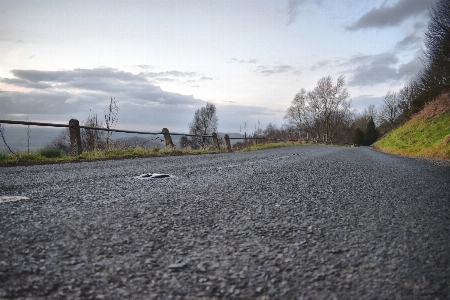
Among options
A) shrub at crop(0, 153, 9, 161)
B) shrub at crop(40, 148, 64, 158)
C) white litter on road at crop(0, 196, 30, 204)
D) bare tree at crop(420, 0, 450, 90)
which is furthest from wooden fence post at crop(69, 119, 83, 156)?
bare tree at crop(420, 0, 450, 90)

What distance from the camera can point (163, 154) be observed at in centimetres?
1052

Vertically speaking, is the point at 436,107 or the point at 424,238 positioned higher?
the point at 436,107

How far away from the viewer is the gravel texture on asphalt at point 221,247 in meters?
1.09

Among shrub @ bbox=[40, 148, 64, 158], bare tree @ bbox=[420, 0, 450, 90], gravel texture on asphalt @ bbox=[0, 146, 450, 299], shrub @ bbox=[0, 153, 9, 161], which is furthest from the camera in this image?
bare tree @ bbox=[420, 0, 450, 90]

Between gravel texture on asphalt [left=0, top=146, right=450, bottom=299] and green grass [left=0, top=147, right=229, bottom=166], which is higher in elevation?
green grass [left=0, top=147, right=229, bottom=166]

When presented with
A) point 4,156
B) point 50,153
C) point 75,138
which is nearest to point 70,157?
point 50,153

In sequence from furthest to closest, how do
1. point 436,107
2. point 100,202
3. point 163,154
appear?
1. point 436,107
2. point 163,154
3. point 100,202

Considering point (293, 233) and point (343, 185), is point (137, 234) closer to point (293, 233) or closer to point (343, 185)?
point (293, 233)

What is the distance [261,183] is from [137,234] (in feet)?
7.18

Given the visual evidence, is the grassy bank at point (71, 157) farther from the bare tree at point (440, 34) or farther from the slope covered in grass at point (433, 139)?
the bare tree at point (440, 34)

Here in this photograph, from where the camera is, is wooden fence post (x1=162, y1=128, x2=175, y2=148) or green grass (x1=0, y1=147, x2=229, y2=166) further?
wooden fence post (x1=162, y1=128, x2=175, y2=148)

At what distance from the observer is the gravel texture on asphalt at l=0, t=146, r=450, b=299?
43.1 inches

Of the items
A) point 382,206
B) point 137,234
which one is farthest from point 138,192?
point 382,206

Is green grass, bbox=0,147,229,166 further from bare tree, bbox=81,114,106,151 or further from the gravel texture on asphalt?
the gravel texture on asphalt
